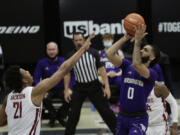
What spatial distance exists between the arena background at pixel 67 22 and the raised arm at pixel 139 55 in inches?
242

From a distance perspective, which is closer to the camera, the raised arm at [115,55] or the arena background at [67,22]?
the raised arm at [115,55]

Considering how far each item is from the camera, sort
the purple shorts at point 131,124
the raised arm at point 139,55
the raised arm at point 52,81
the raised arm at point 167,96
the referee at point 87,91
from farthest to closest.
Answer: the referee at point 87,91
the raised arm at point 167,96
the purple shorts at point 131,124
the raised arm at point 139,55
the raised arm at point 52,81

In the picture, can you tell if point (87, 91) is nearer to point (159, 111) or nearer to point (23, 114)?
point (159, 111)

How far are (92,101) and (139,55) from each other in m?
2.58

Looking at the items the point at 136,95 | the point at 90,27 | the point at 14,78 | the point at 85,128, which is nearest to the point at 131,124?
the point at 136,95

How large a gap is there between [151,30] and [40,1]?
2.47 m

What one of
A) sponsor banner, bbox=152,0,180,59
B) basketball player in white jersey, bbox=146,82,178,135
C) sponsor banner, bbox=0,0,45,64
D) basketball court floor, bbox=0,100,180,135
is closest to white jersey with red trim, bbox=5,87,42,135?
basketball player in white jersey, bbox=146,82,178,135

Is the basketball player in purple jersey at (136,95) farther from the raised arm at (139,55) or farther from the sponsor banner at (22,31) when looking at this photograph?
the sponsor banner at (22,31)

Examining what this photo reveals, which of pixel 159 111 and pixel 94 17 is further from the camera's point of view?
pixel 94 17

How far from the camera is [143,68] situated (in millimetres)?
6297

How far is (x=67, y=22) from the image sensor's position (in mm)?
12477

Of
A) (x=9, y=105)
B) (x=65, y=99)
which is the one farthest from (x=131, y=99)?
(x=65, y=99)

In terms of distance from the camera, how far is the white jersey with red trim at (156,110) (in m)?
6.74

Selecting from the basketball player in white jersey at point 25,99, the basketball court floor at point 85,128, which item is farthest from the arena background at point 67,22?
the basketball player in white jersey at point 25,99
